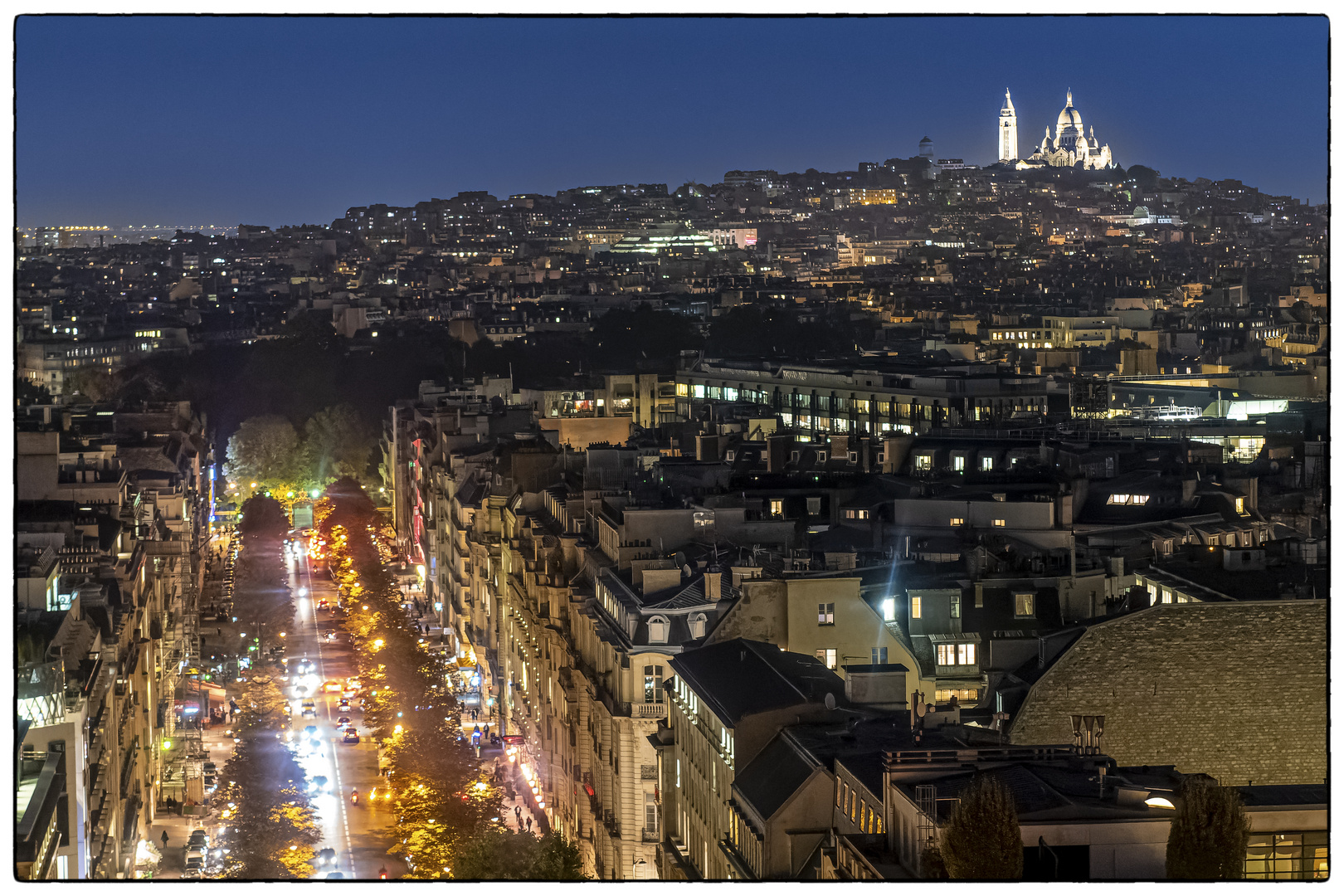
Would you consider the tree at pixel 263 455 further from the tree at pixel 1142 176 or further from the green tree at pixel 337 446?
the tree at pixel 1142 176

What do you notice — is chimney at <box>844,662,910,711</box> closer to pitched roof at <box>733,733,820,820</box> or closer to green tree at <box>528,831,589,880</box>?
pitched roof at <box>733,733,820,820</box>

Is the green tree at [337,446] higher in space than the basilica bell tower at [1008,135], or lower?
lower

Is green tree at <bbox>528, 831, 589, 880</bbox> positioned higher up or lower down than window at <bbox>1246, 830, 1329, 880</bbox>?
lower down

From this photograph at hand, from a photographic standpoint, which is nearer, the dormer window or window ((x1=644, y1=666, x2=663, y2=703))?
the dormer window

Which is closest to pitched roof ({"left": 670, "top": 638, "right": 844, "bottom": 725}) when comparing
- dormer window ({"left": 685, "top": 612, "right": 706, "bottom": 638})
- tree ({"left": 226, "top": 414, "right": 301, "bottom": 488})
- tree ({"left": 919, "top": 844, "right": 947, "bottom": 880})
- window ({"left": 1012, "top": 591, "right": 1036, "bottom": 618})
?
dormer window ({"left": 685, "top": 612, "right": 706, "bottom": 638})

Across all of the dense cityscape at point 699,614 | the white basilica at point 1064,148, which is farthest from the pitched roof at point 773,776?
the white basilica at point 1064,148

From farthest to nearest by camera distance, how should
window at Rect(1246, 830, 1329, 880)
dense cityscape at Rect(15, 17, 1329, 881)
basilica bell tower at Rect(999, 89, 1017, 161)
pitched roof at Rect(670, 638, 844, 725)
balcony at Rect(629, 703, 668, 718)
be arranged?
basilica bell tower at Rect(999, 89, 1017, 161) → balcony at Rect(629, 703, 668, 718) → pitched roof at Rect(670, 638, 844, 725) → dense cityscape at Rect(15, 17, 1329, 881) → window at Rect(1246, 830, 1329, 880)
